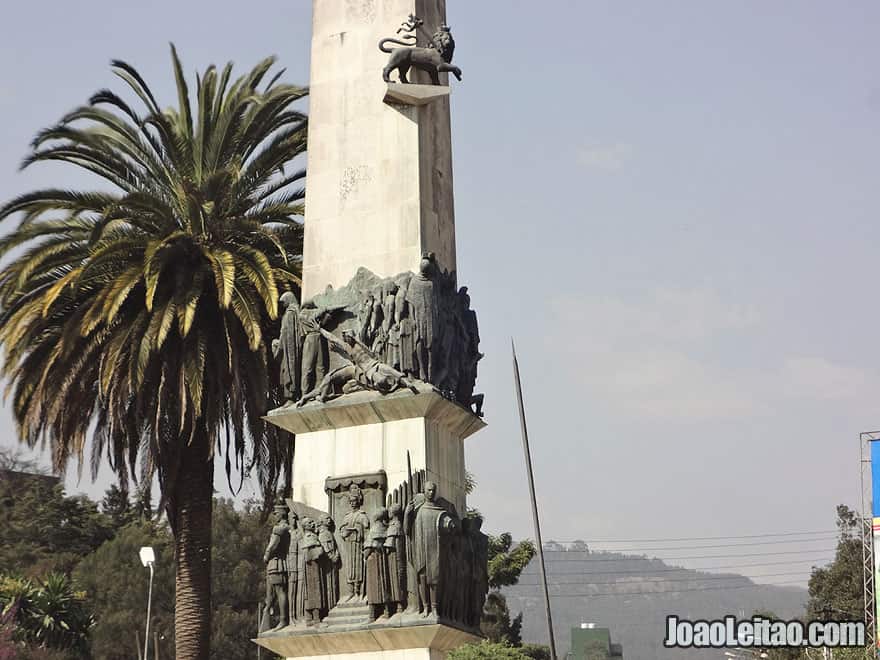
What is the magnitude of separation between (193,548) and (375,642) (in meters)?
8.48

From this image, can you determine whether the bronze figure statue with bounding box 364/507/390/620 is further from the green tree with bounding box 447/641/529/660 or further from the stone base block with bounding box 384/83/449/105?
the green tree with bounding box 447/641/529/660

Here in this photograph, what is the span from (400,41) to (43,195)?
9.09 meters

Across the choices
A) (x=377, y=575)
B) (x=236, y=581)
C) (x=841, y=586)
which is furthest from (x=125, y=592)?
(x=377, y=575)

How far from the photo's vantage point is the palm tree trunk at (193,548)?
77.4 ft

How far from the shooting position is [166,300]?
77.5 ft

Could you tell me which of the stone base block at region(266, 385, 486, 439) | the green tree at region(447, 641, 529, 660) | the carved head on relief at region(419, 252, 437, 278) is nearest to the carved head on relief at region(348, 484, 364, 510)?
the stone base block at region(266, 385, 486, 439)

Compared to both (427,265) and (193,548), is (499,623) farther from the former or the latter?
(427,265)

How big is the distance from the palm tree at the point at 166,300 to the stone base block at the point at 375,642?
695cm

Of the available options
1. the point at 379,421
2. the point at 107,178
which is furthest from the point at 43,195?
the point at 379,421

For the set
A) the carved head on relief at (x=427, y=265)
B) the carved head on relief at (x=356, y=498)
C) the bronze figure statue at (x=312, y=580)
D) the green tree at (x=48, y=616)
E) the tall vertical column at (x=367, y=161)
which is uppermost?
the tall vertical column at (x=367, y=161)

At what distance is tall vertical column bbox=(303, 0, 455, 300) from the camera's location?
17.8 meters

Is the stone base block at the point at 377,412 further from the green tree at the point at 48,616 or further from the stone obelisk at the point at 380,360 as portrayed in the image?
the green tree at the point at 48,616

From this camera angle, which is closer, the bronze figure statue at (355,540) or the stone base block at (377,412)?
the bronze figure statue at (355,540)

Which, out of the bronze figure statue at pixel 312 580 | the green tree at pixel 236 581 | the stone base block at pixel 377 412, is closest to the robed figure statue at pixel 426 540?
the stone base block at pixel 377 412
